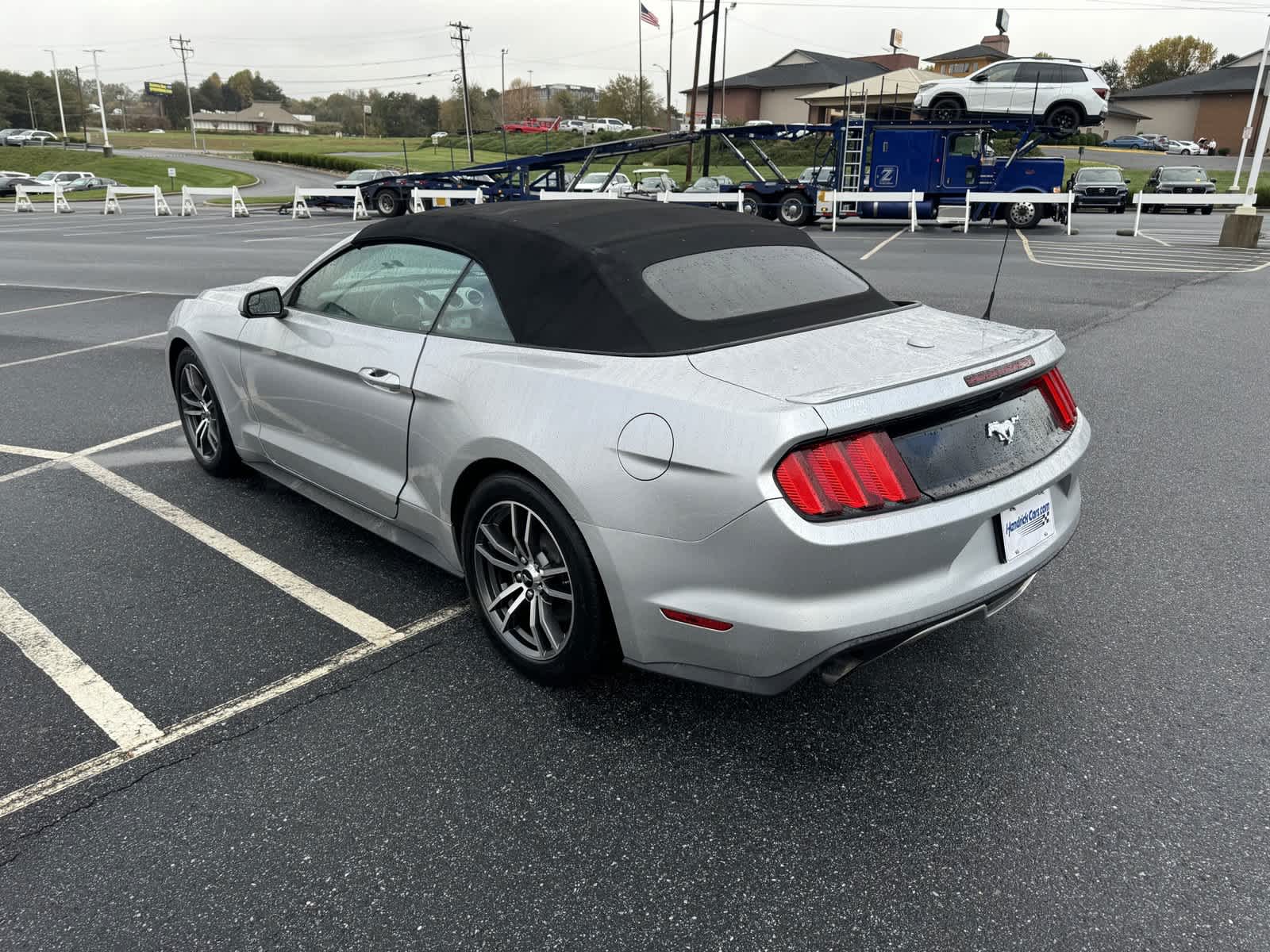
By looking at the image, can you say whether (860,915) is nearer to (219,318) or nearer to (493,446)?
(493,446)

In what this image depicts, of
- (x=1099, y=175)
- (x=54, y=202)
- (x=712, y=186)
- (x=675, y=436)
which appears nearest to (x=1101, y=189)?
(x=1099, y=175)

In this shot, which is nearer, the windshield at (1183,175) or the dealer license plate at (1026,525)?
the dealer license plate at (1026,525)

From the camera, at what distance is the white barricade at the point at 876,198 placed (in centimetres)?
2281

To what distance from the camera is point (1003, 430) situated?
2754mm

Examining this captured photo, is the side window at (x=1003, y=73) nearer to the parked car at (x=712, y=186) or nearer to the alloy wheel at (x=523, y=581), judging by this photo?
the parked car at (x=712, y=186)

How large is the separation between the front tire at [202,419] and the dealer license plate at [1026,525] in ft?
12.4

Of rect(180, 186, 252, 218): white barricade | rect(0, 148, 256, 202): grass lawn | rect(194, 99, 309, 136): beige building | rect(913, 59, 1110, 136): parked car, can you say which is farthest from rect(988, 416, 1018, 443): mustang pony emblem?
rect(194, 99, 309, 136): beige building

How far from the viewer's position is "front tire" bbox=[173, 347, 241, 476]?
15.9 feet

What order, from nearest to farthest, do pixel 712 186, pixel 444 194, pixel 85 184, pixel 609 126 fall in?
1. pixel 444 194
2. pixel 712 186
3. pixel 85 184
4. pixel 609 126

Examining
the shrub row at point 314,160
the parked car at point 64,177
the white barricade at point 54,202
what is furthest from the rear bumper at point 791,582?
the shrub row at point 314,160

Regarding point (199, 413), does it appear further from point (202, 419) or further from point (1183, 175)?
point (1183, 175)

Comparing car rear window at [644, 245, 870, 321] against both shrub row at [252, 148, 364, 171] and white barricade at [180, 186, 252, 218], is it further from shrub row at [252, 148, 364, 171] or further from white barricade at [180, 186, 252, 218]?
shrub row at [252, 148, 364, 171]

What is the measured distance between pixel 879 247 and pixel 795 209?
6.29 meters

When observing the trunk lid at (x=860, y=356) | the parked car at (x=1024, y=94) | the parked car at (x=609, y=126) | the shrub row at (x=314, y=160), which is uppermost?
the parked car at (x=609, y=126)
